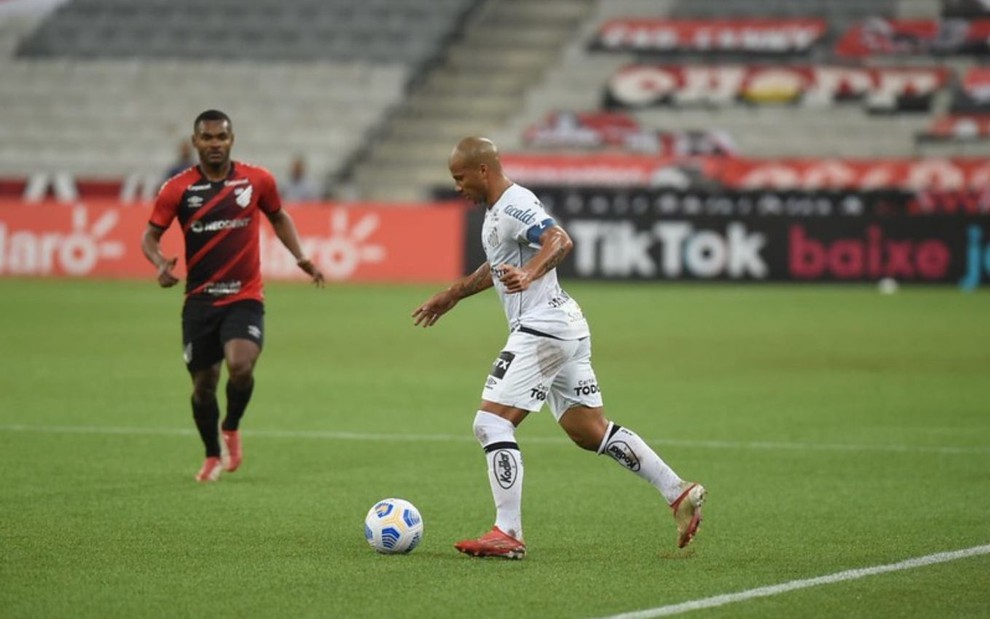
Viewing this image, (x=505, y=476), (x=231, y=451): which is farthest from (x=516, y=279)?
(x=231, y=451)

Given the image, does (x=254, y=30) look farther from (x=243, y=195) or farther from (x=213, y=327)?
(x=213, y=327)

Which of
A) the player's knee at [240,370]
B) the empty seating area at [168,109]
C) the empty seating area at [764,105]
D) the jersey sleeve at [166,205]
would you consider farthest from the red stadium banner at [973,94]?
the jersey sleeve at [166,205]

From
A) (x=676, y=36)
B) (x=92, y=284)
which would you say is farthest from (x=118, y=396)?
(x=676, y=36)

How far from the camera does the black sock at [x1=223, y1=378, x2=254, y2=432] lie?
38.0 feet

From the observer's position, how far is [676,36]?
41094 mm

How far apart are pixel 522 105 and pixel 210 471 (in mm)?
29884

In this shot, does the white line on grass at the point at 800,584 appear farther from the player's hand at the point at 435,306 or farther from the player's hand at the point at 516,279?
the player's hand at the point at 435,306

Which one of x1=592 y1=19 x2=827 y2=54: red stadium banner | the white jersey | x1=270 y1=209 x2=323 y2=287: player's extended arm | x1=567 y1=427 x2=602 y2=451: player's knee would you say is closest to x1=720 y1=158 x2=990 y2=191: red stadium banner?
x1=592 y1=19 x2=827 y2=54: red stadium banner

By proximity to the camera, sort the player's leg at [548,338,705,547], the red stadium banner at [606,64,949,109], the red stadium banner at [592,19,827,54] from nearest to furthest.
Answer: the player's leg at [548,338,705,547], the red stadium banner at [606,64,949,109], the red stadium banner at [592,19,827,54]

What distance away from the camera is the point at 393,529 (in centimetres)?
862

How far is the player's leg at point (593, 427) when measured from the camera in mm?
8852

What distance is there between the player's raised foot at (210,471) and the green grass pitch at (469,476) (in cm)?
13

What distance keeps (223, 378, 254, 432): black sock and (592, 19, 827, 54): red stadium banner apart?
3005cm

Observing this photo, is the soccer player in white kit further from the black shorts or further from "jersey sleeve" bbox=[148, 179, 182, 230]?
"jersey sleeve" bbox=[148, 179, 182, 230]
